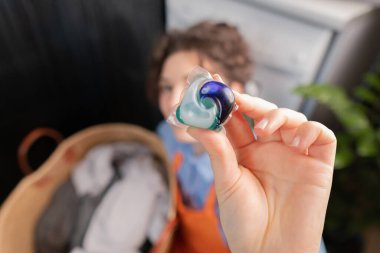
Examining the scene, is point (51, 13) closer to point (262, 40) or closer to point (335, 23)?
point (262, 40)

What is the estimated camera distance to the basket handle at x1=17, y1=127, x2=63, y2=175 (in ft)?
3.16

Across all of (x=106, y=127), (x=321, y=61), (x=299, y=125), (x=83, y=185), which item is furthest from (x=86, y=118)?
(x=299, y=125)

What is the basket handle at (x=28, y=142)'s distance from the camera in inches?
37.9

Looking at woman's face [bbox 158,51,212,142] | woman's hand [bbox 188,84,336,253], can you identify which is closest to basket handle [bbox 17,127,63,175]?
woman's face [bbox 158,51,212,142]

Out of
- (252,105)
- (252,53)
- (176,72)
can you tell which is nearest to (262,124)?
(252,105)

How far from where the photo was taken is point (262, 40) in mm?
876

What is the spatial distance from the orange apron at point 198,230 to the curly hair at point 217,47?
0.36m

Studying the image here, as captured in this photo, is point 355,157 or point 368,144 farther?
point 355,157

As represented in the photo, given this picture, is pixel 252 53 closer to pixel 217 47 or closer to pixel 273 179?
pixel 217 47

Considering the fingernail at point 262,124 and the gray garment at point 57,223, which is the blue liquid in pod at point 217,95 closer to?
the fingernail at point 262,124

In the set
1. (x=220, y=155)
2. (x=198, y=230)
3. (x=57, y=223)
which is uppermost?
(x=220, y=155)

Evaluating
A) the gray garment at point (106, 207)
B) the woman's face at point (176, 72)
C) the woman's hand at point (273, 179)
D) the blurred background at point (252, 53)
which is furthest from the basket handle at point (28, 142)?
the woman's hand at point (273, 179)

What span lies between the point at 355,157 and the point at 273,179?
0.63 m

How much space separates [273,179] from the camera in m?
0.42
